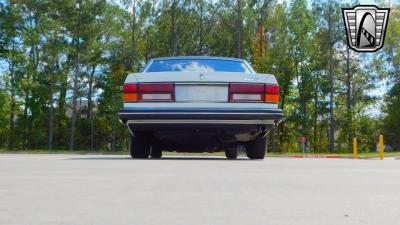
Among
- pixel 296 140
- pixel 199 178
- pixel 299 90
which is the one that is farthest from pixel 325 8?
pixel 199 178

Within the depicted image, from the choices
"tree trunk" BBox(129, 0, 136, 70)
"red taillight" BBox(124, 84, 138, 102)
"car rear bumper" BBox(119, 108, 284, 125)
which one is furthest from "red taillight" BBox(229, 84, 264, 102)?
"tree trunk" BBox(129, 0, 136, 70)

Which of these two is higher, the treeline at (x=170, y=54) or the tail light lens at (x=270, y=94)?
the treeline at (x=170, y=54)

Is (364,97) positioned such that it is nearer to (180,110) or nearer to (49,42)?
(49,42)

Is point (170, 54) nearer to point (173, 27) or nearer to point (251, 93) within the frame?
point (173, 27)

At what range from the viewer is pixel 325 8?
161 feet

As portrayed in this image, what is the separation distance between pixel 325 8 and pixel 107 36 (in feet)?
62.0

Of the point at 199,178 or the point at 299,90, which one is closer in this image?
the point at 199,178

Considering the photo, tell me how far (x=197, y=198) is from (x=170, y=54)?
4608cm

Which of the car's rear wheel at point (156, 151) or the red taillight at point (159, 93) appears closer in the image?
the red taillight at point (159, 93)

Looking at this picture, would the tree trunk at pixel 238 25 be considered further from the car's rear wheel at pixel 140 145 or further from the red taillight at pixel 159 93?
the red taillight at pixel 159 93

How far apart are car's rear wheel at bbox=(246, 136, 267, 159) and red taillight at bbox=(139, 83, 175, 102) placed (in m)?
1.94

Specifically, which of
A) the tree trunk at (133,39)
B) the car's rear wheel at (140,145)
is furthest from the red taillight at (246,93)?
the tree trunk at (133,39)

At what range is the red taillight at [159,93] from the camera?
372 inches

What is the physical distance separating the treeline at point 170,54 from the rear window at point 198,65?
119 ft
